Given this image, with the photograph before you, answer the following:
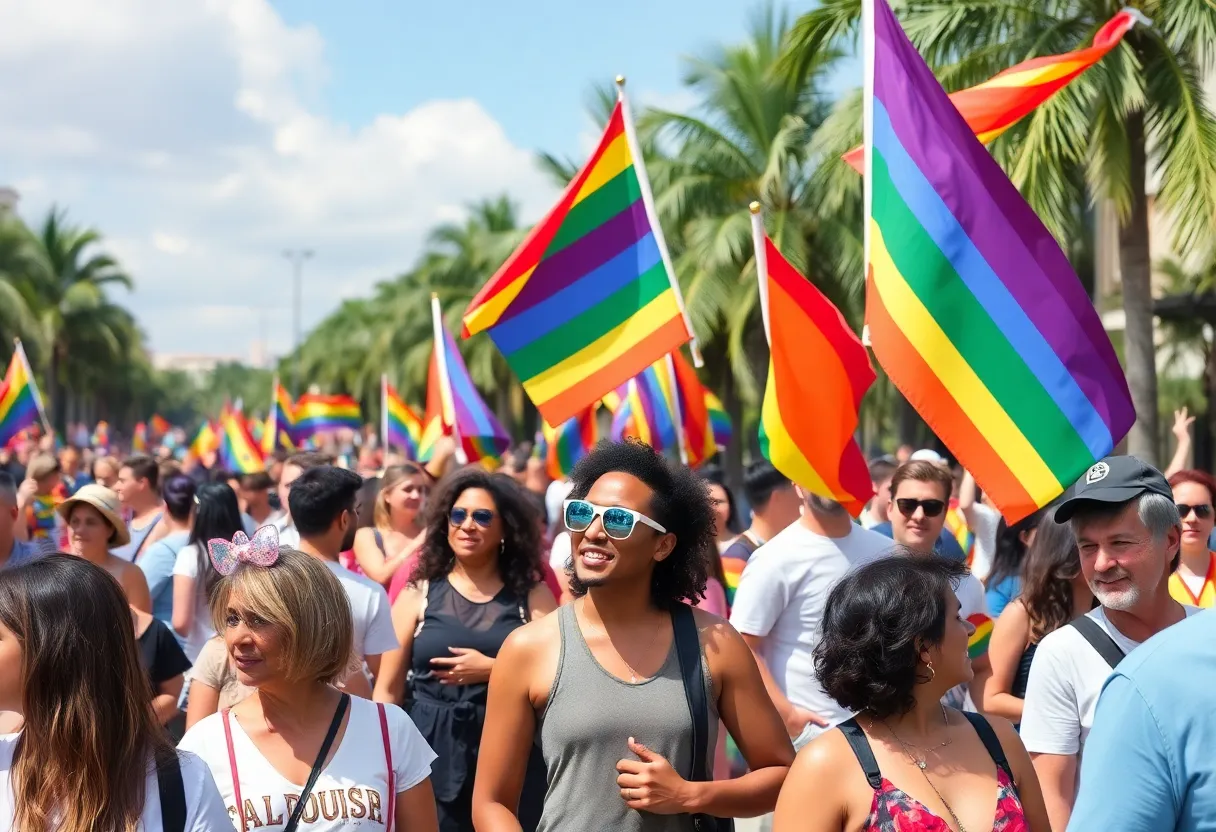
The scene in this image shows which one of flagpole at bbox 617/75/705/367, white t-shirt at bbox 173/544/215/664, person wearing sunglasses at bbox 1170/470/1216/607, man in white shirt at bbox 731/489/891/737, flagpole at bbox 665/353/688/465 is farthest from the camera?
flagpole at bbox 665/353/688/465

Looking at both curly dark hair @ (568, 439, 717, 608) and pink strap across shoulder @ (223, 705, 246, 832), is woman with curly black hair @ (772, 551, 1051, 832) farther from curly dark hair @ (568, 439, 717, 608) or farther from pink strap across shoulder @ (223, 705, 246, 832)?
pink strap across shoulder @ (223, 705, 246, 832)

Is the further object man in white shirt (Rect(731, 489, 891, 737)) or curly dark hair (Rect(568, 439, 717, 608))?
man in white shirt (Rect(731, 489, 891, 737))

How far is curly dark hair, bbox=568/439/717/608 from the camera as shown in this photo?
3.57 meters

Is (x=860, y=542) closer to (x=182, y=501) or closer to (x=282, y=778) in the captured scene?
(x=282, y=778)

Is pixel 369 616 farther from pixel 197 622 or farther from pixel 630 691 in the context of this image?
pixel 630 691

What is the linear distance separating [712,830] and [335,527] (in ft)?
7.76

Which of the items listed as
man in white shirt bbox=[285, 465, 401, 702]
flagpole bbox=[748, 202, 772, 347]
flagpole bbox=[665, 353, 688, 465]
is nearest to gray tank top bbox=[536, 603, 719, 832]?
man in white shirt bbox=[285, 465, 401, 702]

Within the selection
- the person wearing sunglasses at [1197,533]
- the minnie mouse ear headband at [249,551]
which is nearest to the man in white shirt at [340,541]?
the minnie mouse ear headband at [249,551]

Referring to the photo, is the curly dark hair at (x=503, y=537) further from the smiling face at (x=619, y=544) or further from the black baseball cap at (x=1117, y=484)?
the black baseball cap at (x=1117, y=484)

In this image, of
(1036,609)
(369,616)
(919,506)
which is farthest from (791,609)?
(369,616)

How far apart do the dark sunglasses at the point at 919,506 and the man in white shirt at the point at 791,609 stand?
53cm

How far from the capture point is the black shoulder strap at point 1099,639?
3627mm

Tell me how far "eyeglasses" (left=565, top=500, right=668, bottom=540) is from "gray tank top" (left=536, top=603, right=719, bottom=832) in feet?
1.03

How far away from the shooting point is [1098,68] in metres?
12.5
